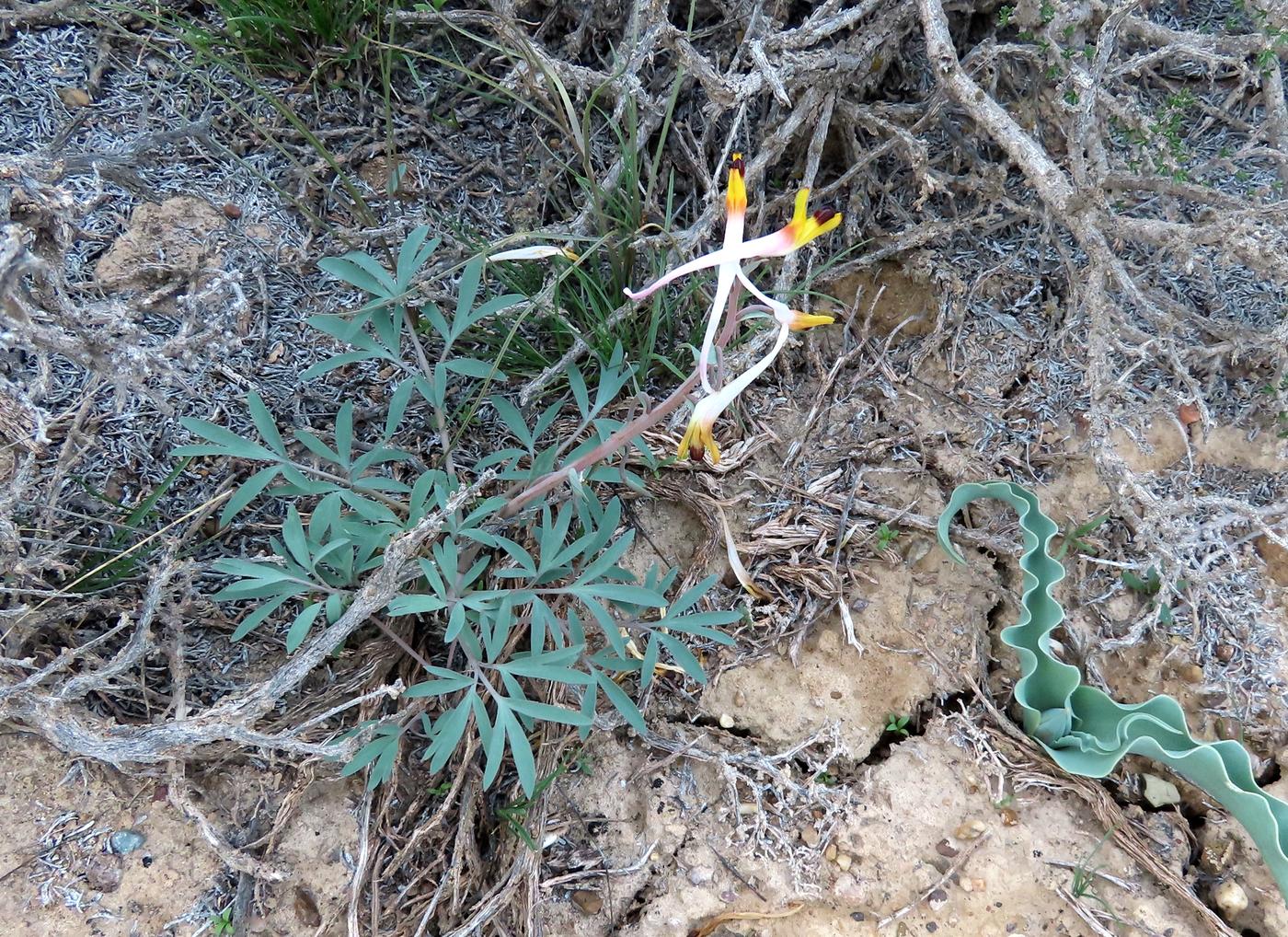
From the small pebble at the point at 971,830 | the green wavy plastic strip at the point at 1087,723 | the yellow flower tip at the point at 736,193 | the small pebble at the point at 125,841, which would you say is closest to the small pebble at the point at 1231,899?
the green wavy plastic strip at the point at 1087,723

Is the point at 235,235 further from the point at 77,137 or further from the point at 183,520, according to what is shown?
the point at 183,520

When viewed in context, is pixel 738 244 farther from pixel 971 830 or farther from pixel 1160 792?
pixel 1160 792

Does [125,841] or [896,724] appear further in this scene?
[896,724]

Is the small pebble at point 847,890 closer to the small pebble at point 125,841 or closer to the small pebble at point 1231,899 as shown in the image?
the small pebble at point 1231,899

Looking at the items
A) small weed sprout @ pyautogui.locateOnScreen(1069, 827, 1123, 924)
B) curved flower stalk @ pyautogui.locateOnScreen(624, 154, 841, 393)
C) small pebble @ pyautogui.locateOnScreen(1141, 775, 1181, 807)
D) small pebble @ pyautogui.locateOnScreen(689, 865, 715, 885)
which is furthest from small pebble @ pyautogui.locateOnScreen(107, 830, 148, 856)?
small pebble @ pyautogui.locateOnScreen(1141, 775, 1181, 807)

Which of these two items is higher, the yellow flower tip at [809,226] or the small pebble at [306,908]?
the yellow flower tip at [809,226]

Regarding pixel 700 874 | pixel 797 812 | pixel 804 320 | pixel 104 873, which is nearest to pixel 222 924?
pixel 104 873

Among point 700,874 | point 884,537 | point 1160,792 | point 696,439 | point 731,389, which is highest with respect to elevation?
point 731,389
